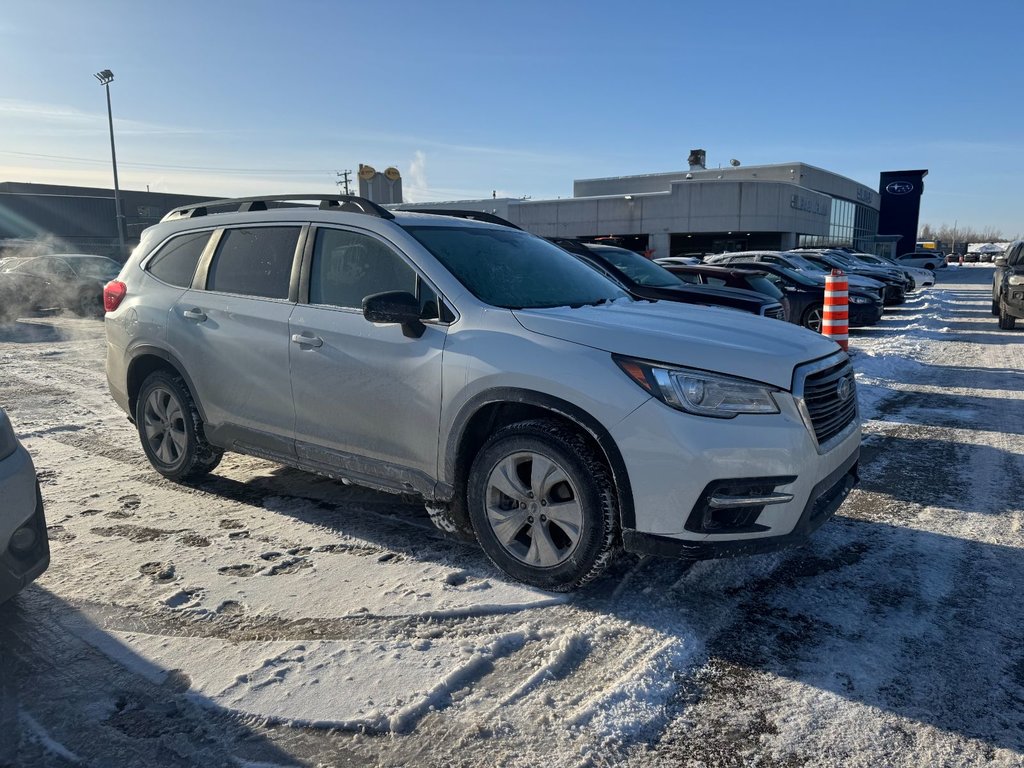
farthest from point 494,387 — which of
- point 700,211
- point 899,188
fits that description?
point 899,188

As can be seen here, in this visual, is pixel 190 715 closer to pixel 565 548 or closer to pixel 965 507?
pixel 565 548

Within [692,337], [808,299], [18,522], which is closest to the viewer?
[18,522]

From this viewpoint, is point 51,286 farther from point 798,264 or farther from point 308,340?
point 798,264

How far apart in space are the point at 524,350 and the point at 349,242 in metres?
1.47

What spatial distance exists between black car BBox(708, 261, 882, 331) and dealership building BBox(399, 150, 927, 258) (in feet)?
93.8

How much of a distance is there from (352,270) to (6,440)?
6.16ft

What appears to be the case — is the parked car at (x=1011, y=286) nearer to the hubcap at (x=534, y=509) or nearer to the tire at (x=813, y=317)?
the tire at (x=813, y=317)

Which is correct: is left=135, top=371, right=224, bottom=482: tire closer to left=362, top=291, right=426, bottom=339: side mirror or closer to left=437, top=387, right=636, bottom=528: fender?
left=362, top=291, right=426, bottom=339: side mirror

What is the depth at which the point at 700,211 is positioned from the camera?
4578cm

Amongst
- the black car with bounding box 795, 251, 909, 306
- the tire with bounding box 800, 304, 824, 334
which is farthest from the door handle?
the black car with bounding box 795, 251, 909, 306

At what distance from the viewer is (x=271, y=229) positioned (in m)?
4.66

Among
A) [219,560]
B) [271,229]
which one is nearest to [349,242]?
[271,229]

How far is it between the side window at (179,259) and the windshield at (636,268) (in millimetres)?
5425

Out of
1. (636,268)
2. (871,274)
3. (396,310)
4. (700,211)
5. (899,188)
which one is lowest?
(871,274)
